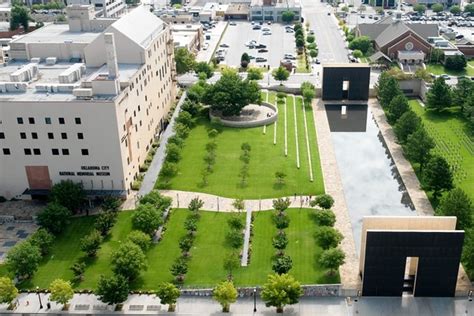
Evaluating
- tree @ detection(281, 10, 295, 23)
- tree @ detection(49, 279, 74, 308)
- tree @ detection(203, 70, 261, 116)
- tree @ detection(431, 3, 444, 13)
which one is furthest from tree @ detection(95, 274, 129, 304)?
tree @ detection(431, 3, 444, 13)

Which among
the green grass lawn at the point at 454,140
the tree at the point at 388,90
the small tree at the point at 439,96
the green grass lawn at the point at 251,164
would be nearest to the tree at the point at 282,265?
the green grass lawn at the point at 251,164

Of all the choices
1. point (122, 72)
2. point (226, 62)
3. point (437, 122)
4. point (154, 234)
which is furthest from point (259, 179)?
point (226, 62)

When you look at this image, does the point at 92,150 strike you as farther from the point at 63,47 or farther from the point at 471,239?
the point at 471,239

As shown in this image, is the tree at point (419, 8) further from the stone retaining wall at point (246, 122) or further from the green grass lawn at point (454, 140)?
the stone retaining wall at point (246, 122)

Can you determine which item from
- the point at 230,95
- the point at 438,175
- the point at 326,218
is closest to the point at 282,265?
the point at 326,218

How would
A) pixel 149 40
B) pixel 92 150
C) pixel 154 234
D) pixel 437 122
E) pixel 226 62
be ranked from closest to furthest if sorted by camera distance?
pixel 154 234 → pixel 92 150 → pixel 149 40 → pixel 437 122 → pixel 226 62

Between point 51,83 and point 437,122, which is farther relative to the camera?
point 437,122
